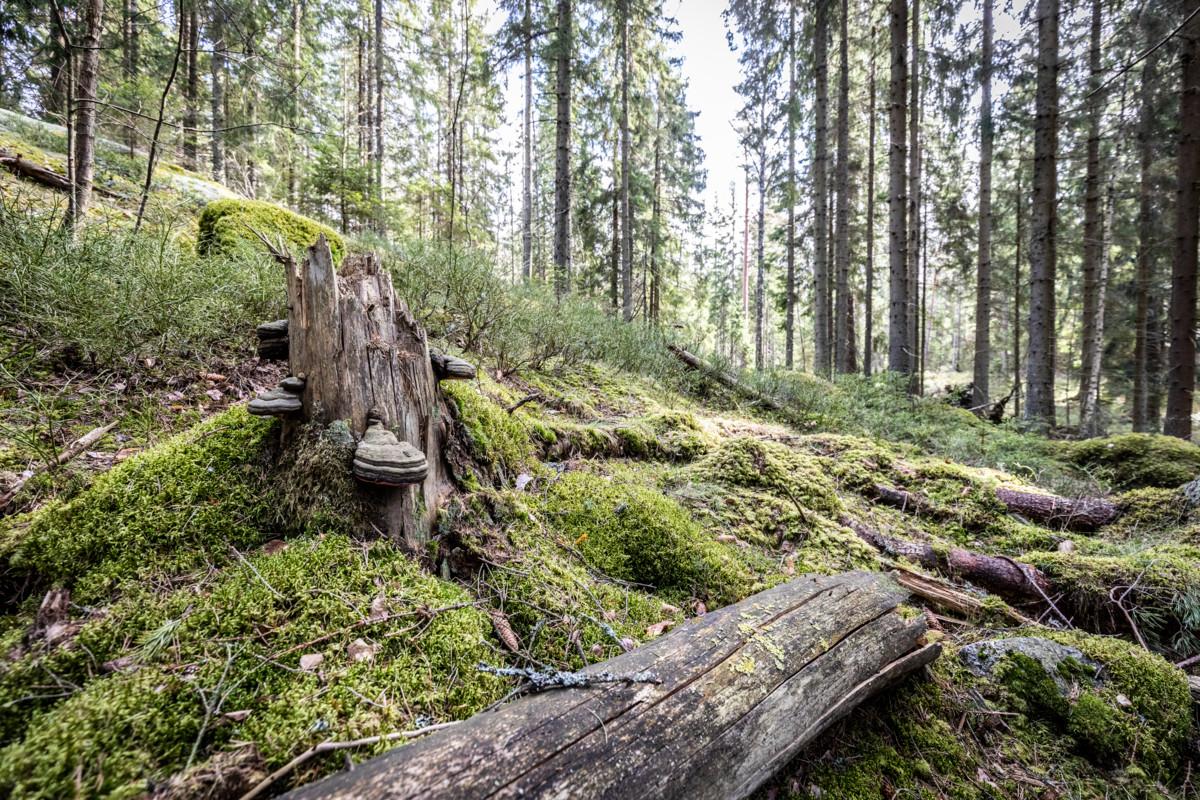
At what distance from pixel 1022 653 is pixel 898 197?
10.3 m

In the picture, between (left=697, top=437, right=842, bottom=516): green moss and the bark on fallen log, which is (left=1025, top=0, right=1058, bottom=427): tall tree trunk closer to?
the bark on fallen log

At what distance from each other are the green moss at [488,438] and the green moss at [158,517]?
91cm

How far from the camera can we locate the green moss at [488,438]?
2611mm

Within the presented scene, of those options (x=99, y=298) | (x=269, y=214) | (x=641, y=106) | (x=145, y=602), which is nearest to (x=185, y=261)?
(x=99, y=298)

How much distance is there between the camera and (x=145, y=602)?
148cm

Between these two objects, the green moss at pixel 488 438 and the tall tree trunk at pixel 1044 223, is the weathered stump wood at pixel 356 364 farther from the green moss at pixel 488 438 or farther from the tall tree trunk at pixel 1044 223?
the tall tree trunk at pixel 1044 223

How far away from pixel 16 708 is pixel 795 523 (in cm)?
353

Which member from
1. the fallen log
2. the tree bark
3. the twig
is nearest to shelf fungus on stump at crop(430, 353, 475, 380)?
the twig

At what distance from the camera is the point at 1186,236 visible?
6605mm

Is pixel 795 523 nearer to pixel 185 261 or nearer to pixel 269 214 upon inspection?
pixel 185 261

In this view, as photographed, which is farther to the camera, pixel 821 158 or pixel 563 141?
pixel 821 158

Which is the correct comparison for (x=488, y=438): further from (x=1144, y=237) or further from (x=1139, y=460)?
(x=1144, y=237)

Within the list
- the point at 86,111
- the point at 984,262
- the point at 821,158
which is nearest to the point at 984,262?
the point at 984,262

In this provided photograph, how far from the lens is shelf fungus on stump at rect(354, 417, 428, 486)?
67.4 inches
